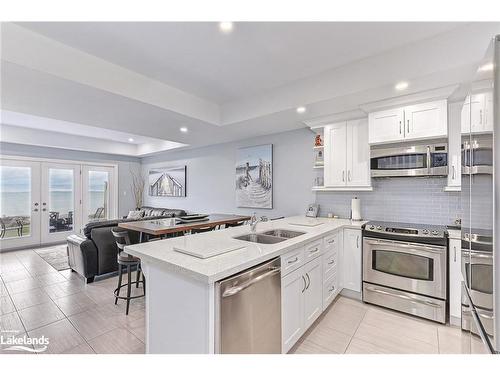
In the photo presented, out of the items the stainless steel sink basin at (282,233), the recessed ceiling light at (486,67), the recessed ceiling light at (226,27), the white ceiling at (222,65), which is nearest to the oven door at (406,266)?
the stainless steel sink basin at (282,233)

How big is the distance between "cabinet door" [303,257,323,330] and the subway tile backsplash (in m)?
1.49

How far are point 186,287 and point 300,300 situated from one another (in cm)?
110

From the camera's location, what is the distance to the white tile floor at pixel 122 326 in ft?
6.95

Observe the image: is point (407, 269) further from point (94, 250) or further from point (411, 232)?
point (94, 250)

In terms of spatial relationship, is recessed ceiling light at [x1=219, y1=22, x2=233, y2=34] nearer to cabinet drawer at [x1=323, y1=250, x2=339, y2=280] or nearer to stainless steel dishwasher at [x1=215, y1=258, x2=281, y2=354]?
stainless steel dishwasher at [x1=215, y1=258, x2=281, y2=354]

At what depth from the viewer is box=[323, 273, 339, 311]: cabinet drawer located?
2.59m

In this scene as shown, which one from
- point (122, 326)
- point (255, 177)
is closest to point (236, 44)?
point (255, 177)

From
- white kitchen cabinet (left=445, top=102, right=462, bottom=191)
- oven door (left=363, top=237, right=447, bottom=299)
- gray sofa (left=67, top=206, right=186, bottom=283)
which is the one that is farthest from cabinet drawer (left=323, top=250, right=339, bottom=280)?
gray sofa (left=67, top=206, right=186, bottom=283)

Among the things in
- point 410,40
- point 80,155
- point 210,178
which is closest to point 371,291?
point 410,40

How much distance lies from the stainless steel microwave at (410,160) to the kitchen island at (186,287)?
1866mm

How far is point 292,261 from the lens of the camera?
1.98 m
